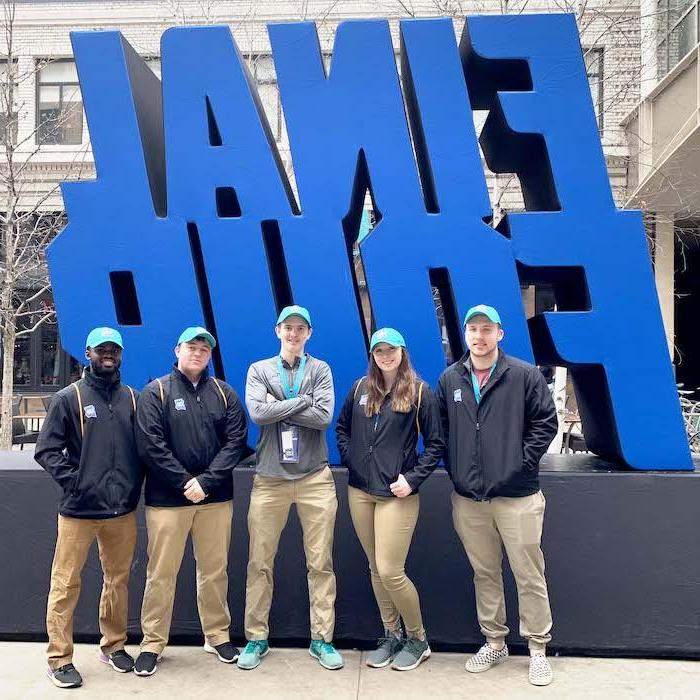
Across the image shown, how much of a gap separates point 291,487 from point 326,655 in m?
0.99

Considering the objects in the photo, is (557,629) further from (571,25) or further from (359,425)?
(571,25)

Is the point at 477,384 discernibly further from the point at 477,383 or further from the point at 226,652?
the point at 226,652

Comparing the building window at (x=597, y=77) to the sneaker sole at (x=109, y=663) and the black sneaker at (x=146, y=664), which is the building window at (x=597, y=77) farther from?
the sneaker sole at (x=109, y=663)

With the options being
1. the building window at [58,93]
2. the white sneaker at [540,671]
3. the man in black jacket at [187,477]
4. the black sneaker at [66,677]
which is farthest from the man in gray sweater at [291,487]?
the building window at [58,93]

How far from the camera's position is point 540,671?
12.2 ft

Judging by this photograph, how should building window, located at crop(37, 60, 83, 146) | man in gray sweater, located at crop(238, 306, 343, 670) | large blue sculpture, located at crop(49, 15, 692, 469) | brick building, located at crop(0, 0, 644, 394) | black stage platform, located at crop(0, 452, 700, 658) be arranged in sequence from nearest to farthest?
A: man in gray sweater, located at crop(238, 306, 343, 670)
black stage platform, located at crop(0, 452, 700, 658)
large blue sculpture, located at crop(49, 15, 692, 469)
brick building, located at crop(0, 0, 644, 394)
building window, located at crop(37, 60, 83, 146)

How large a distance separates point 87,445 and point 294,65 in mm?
2792

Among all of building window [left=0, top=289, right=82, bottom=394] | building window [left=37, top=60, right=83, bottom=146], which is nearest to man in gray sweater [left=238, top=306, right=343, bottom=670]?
building window [left=37, top=60, right=83, bottom=146]

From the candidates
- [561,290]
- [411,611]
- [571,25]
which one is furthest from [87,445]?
[571,25]

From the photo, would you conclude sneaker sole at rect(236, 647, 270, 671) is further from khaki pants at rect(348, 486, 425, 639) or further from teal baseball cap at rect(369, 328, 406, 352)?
teal baseball cap at rect(369, 328, 406, 352)

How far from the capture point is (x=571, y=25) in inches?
176

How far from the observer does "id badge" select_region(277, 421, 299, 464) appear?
3783 millimetres

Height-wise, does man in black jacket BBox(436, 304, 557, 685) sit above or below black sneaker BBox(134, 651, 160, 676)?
above

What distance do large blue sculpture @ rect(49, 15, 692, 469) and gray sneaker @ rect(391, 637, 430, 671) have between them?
1.58m
